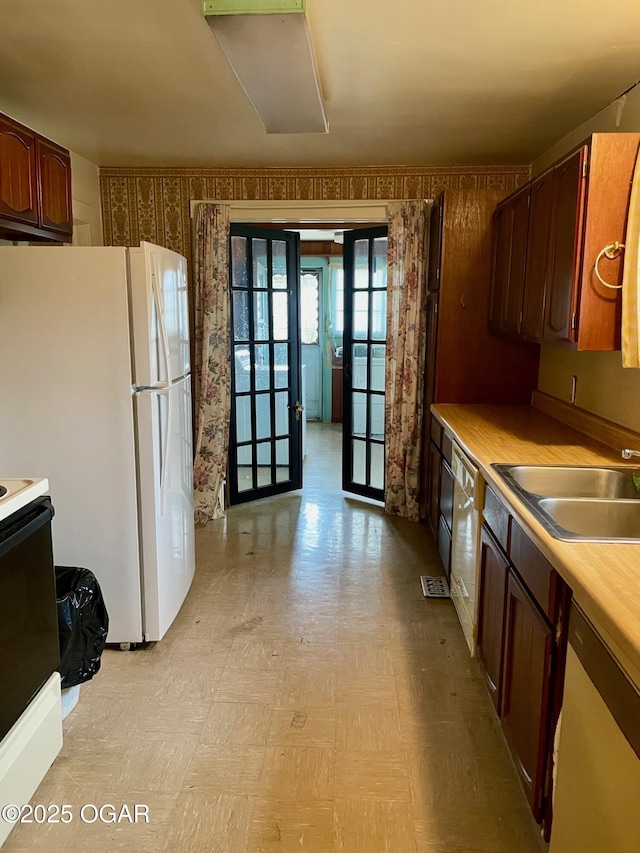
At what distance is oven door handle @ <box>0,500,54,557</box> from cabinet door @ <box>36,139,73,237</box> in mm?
1530

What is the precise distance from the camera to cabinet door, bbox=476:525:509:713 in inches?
78.7

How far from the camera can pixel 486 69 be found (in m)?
2.48

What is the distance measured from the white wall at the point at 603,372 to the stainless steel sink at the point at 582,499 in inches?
16.8

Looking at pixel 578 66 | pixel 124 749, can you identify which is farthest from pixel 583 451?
pixel 124 749

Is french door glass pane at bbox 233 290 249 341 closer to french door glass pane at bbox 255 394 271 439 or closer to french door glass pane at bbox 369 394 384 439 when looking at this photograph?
french door glass pane at bbox 255 394 271 439

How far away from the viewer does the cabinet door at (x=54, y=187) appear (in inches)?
108

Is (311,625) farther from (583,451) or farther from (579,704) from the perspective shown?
(579,704)

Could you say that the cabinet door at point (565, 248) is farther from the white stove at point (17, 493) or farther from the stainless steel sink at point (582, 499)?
the white stove at point (17, 493)

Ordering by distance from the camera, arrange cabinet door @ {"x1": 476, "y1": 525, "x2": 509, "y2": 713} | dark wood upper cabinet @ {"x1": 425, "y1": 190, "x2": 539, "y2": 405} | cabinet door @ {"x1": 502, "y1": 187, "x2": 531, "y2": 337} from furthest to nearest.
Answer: dark wood upper cabinet @ {"x1": 425, "y1": 190, "x2": 539, "y2": 405} → cabinet door @ {"x1": 502, "y1": 187, "x2": 531, "y2": 337} → cabinet door @ {"x1": 476, "y1": 525, "x2": 509, "y2": 713}

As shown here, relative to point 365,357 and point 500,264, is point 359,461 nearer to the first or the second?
point 365,357

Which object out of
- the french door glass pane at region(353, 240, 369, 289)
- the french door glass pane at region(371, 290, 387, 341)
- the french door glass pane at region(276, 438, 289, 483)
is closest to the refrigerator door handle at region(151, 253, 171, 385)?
the french door glass pane at region(371, 290, 387, 341)

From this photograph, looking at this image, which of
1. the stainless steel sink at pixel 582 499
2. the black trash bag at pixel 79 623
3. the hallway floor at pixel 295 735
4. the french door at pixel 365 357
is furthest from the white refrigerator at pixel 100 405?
the french door at pixel 365 357

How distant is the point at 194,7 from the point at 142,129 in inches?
59.1

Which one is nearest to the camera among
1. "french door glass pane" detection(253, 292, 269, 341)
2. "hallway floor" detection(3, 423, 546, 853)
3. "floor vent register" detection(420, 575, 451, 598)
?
"hallway floor" detection(3, 423, 546, 853)
